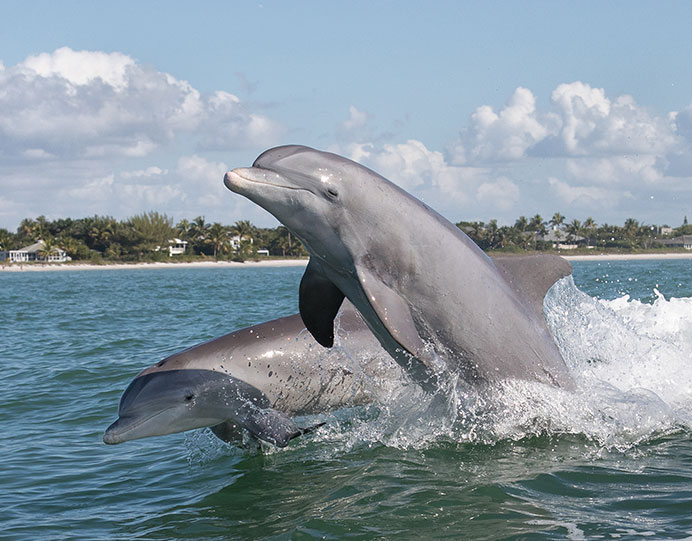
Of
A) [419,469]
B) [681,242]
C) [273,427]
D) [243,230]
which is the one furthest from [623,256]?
[419,469]

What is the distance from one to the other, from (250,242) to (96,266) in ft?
76.4

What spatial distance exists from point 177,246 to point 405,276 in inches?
4565

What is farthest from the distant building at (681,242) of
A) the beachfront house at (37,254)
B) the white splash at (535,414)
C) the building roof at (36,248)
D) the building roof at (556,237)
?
the white splash at (535,414)

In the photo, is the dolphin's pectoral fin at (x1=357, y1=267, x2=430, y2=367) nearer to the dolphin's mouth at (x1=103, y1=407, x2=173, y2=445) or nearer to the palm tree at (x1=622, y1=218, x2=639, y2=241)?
the dolphin's mouth at (x1=103, y1=407, x2=173, y2=445)

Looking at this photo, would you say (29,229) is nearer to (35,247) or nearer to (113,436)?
(35,247)

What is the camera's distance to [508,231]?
121875 millimetres

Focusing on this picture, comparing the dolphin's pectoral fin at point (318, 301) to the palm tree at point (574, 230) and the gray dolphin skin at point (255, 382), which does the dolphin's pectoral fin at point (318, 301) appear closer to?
the gray dolphin skin at point (255, 382)

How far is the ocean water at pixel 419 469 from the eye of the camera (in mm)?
5188

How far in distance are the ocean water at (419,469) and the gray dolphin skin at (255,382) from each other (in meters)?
0.32

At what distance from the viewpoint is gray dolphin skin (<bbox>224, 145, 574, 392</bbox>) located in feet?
17.9

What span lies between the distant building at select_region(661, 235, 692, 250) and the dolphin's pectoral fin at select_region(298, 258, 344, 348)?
421ft

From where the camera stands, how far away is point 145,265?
107m

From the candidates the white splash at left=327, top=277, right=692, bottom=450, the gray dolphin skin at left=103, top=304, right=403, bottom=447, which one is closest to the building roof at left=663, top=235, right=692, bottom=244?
the white splash at left=327, top=277, right=692, bottom=450

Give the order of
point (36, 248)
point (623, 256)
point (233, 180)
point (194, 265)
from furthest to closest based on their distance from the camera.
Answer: point (623, 256) < point (194, 265) < point (36, 248) < point (233, 180)
